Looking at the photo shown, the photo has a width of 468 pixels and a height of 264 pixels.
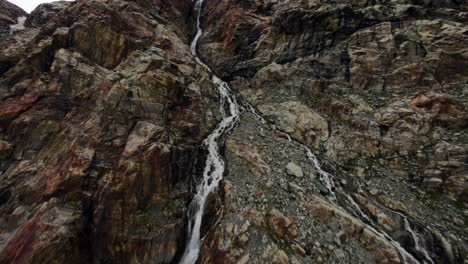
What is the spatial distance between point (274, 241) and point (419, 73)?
1874 centimetres

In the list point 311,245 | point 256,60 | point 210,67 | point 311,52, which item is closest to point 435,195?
point 311,245

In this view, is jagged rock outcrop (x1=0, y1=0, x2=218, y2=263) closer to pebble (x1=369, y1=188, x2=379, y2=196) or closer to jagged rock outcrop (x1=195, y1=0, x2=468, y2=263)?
jagged rock outcrop (x1=195, y1=0, x2=468, y2=263)

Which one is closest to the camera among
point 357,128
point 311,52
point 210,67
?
point 357,128

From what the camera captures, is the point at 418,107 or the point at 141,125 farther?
the point at 418,107

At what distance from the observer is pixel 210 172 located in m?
16.2

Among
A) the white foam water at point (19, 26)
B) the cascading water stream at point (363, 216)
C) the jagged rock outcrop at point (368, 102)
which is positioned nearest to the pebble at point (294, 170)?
the jagged rock outcrop at point (368, 102)

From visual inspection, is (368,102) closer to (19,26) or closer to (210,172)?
(210,172)

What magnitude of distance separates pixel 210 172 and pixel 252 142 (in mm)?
4355

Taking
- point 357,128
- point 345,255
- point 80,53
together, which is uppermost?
point 80,53

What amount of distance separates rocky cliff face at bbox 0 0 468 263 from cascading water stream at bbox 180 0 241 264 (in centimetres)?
57

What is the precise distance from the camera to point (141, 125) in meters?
15.6

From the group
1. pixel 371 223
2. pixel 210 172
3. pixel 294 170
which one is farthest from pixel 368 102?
pixel 210 172

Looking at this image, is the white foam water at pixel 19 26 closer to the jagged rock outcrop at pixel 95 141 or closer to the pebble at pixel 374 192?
the jagged rock outcrop at pixel 95 141

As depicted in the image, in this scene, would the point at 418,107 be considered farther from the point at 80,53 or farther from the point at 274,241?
the point at 80,53
